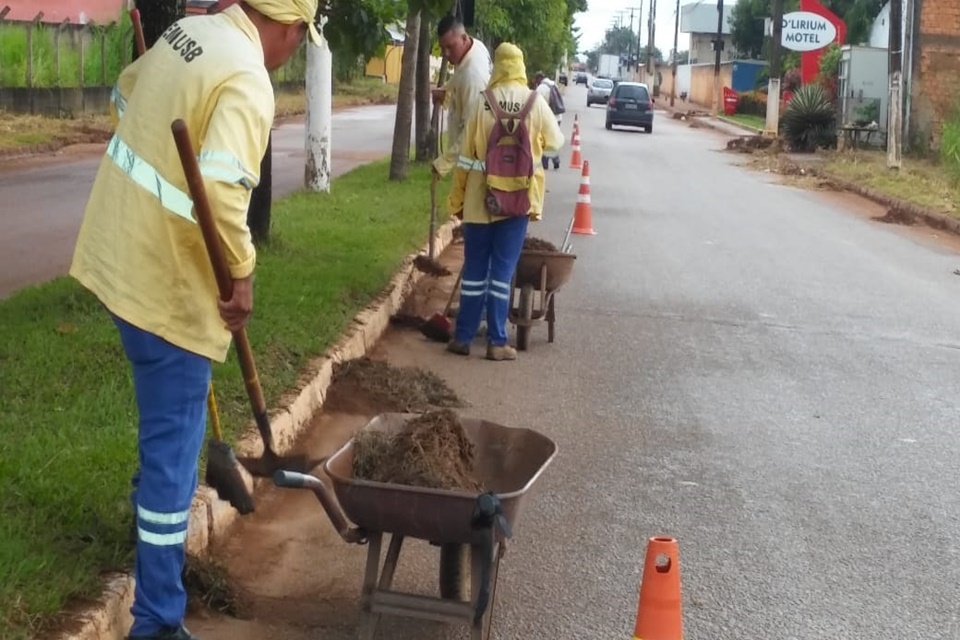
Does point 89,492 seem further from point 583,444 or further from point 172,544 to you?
point 583,444

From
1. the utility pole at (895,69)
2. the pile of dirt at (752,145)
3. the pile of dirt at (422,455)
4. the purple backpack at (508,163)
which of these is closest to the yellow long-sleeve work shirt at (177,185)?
the pile of dirt at (422,455)

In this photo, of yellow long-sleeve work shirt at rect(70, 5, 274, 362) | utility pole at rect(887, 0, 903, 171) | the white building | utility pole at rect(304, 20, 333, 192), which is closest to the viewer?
yellow long-sleeve work shirt at rect(70, 5, 274, 362)

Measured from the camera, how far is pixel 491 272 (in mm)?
8742

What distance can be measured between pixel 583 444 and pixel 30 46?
939 inches

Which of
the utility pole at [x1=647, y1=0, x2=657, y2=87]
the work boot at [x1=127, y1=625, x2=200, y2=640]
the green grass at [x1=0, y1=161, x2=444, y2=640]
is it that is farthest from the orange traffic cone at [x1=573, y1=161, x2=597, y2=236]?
the utility pole at [x1=647, y1=0, x2=657, y2=87]

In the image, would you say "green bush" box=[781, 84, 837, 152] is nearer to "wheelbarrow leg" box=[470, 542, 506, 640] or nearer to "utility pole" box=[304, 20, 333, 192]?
"utility pole" box=[304, 20, 333, 192]

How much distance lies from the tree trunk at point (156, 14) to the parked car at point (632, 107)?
118 feet

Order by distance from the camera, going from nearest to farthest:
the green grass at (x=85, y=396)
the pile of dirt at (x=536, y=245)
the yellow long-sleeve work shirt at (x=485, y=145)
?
the green grass at (x=85, y=396), the yellow long-sleeve work shirt at (x=485, y=145), the pile of dirt at (x=536, y=245)

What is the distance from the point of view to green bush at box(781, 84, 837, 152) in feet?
111

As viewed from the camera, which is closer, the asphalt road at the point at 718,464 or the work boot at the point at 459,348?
the asphalt road at the point at 718,464

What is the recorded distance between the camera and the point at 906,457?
23.1ft

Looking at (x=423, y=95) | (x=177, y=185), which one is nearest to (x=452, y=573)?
(x=177, y=185)

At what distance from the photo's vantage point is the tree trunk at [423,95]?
20562mm

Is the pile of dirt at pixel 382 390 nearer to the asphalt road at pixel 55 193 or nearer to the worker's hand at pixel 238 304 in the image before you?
the worker's hand at pixel 238 304
